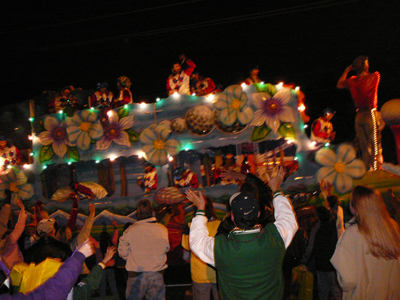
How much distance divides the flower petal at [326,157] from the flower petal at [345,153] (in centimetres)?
8

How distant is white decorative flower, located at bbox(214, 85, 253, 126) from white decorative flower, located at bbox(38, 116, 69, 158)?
323 cm

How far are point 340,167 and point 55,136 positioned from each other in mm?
5360

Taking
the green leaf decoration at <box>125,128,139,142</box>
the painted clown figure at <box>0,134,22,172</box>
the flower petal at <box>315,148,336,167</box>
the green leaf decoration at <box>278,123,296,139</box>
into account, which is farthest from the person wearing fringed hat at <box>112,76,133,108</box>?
the flower petal at <box>315,148,336,167</box>

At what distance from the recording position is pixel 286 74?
920 cm

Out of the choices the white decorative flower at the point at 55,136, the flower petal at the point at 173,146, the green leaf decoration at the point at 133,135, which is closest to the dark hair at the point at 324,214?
the flower petal at the point at 173,146

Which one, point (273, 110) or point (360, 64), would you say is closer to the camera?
point (360, 64)

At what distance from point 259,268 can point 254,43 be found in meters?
8.17

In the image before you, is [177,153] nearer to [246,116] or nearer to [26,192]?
Result: [246,116]

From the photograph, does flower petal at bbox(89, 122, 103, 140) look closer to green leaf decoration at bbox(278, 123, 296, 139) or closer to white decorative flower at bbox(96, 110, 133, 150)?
white decorative flower at bbox(96, 110, 133, 150)

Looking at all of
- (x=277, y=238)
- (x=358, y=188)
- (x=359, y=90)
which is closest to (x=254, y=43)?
(x=359, y=90)

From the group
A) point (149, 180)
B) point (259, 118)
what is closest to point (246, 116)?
point (259, 118)

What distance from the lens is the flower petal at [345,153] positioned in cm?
532

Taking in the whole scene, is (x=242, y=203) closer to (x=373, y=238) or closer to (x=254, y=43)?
(x=373, y=238)

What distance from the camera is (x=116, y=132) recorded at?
20.8 feet
